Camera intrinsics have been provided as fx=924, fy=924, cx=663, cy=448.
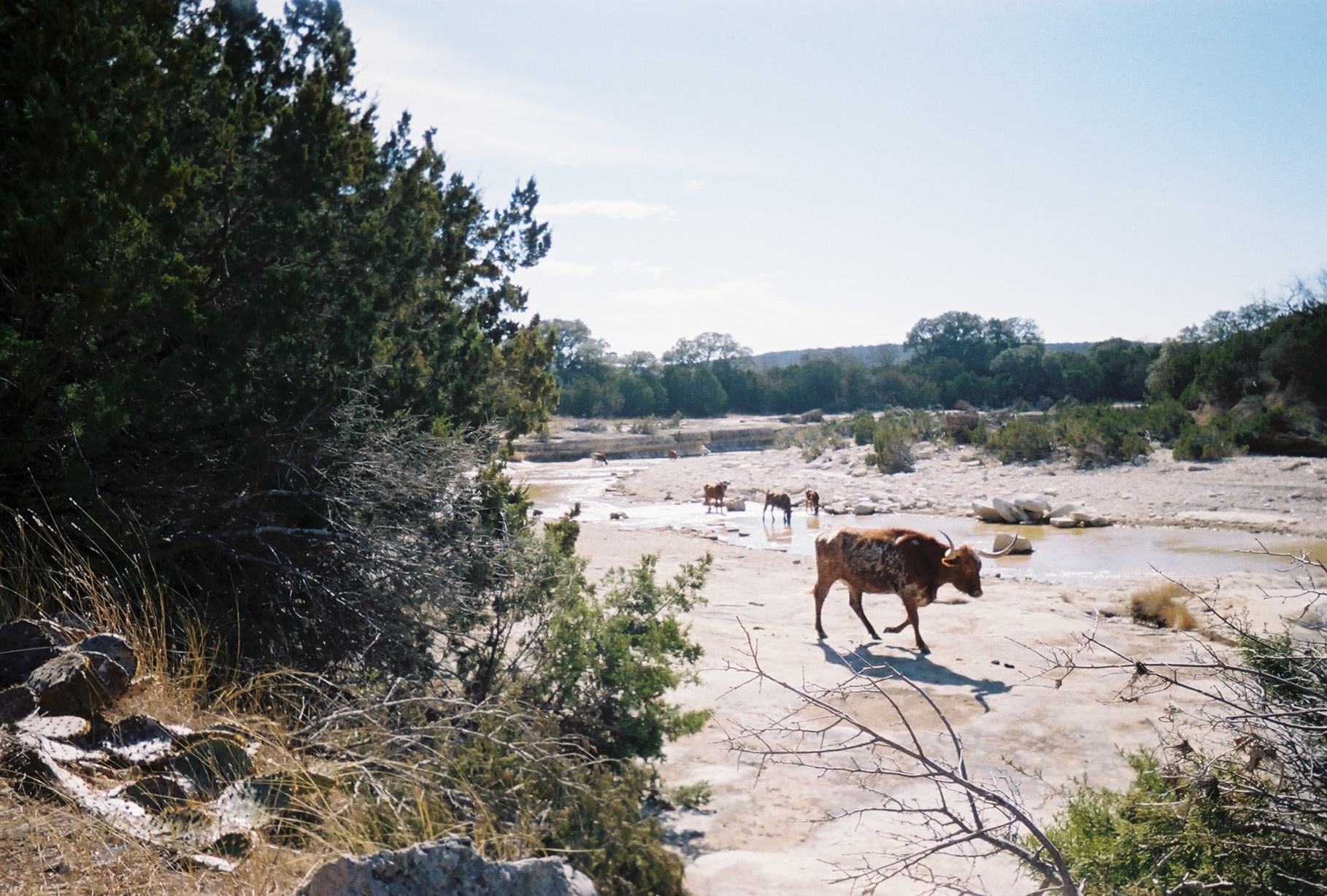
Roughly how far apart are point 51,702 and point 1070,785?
594 cm

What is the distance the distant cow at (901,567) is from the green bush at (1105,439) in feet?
76.8

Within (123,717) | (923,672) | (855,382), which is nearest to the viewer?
(123,717)

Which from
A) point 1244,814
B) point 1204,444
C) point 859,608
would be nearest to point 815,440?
point 1204,444

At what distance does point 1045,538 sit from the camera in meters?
21.8

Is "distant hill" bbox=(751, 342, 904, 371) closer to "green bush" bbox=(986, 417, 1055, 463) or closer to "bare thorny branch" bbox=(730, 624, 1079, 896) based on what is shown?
"green bush" bbox=(986, 417, 1055, 463)

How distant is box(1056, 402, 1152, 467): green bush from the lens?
31.0m

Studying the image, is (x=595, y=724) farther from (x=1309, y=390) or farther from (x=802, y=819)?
(x=1309, y=390)

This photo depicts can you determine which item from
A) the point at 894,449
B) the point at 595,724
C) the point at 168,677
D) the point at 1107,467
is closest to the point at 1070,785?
the point at 595,724

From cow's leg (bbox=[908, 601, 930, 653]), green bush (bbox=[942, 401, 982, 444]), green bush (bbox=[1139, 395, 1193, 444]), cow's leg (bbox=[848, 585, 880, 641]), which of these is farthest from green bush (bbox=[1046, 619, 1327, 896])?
green bush (bbox=[942, 401, 982, 444])

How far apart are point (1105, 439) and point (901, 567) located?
82.3ft

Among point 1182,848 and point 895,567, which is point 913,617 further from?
point 1182,848

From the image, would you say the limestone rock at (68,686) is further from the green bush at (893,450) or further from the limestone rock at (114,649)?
the green bush at (893,450)

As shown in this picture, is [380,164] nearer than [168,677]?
No

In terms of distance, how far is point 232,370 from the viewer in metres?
5.82
